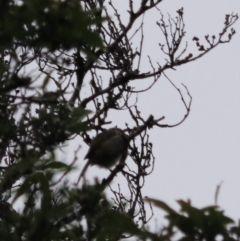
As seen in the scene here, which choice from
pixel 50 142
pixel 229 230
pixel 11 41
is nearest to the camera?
pixel 229 230

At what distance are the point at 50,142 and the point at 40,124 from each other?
16cm

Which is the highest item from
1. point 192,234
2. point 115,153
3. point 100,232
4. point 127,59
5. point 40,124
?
point 127,59

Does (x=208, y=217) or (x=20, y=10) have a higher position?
(x=20, y=10)

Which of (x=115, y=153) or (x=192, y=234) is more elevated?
(x=115, y=153)

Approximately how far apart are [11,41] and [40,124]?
1059 millimetres

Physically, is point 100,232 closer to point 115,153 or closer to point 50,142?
point 50,142

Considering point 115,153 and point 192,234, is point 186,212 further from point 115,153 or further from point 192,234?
point 115,153

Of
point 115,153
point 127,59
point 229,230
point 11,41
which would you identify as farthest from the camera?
point 127,59

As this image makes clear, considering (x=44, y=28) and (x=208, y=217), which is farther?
(x=44, y=28)

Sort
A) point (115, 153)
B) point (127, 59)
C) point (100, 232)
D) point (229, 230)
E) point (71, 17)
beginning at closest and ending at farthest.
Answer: point (229, 230) < point (71, 17) < point (100, 232) < point (115, 153) < point (127, 59)

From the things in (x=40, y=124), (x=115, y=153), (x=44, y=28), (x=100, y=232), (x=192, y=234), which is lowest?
(x=192, y=234)

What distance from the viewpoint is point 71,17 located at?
9.77 feet

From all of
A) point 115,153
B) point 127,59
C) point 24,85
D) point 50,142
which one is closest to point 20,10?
point 24,85

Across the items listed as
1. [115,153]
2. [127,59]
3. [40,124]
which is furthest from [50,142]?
[127,59]
